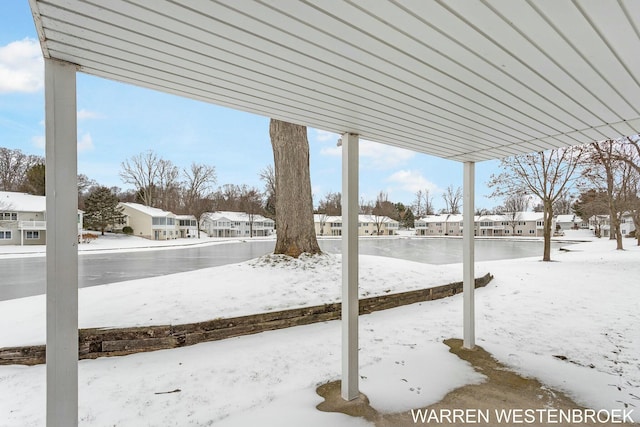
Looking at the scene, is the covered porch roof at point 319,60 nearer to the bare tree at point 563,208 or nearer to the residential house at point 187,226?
the residential house at point 187,226

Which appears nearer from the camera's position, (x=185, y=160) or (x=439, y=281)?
(x=439, y=281)

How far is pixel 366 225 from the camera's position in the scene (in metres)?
48.7

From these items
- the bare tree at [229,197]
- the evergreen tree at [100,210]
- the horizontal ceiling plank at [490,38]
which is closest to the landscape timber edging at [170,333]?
the horizontal ceiling plank at [490,38]

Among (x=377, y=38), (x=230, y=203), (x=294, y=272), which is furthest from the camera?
(x=230, y=203)

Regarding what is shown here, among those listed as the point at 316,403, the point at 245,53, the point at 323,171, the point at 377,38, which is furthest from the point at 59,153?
the point at 323,171

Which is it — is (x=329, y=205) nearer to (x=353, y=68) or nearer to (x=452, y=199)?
(x=452, y=199)

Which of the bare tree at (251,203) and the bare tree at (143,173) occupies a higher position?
the bare tree at (143,173)

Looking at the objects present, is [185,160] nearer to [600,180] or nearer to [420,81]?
[600,180]

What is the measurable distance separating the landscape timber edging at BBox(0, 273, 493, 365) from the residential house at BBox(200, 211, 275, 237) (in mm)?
37645

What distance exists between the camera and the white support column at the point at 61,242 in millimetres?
1521

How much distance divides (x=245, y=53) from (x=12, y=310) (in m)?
5.36

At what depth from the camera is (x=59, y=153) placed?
154cm

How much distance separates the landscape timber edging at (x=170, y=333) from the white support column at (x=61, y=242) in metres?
2.20

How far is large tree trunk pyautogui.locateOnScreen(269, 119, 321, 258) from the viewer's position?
271 inches
